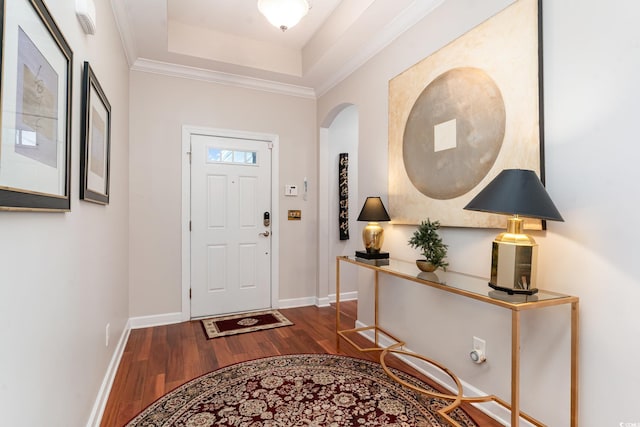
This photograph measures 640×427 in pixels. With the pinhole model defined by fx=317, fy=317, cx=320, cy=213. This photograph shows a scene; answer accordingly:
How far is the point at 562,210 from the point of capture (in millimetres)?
1472

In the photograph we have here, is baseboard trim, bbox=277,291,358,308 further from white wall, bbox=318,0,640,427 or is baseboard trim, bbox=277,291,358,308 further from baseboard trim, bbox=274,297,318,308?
white wall, bbox=318,0,640,427

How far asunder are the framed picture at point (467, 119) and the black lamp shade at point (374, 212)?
4.6 inches

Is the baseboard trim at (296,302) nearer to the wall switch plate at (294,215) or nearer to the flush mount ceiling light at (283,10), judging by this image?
the wall switch plate at (294,215)

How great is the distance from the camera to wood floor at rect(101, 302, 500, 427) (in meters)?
1.96

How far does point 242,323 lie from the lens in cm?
330

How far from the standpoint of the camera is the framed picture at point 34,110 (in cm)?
79

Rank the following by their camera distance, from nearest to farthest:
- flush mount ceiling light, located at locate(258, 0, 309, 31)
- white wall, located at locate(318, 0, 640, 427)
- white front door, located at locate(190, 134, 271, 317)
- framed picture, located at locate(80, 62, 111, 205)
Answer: white wall, located at locate(318, 0, 640, 427), framed picture, located at locate(80, 62, 111, 205), flush mount ceiling light, located at locate(258, 0, 309, 31), white front door, located at locate(190, 134, 271, 317)

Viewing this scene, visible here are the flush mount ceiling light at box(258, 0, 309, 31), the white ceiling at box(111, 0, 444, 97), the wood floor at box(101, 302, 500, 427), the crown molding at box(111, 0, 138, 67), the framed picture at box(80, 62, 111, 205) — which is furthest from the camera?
the white ceiling at box(111, 0, 444, 97)

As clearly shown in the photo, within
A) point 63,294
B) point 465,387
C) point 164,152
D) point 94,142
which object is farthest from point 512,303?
point 164,152

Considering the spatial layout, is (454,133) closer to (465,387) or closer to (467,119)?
(467,119)

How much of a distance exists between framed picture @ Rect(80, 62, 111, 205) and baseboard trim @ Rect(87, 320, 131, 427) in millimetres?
1101

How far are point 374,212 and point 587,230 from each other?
1.36m

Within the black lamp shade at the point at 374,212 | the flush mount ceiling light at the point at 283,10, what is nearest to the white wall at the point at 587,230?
the black lamp shade at the point at 374,212

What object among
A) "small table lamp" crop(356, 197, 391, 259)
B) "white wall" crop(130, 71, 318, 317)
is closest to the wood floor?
"white wall" crop(130, 71, 318, 317)
